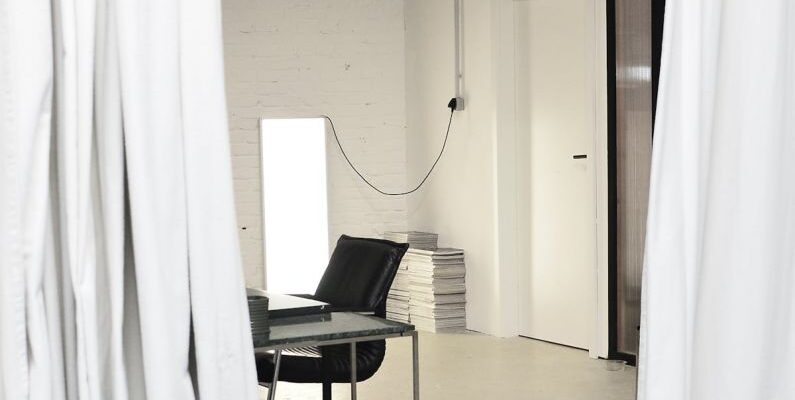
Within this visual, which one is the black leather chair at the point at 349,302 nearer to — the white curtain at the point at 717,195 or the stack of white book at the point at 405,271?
the white curtain at the point at 717,195

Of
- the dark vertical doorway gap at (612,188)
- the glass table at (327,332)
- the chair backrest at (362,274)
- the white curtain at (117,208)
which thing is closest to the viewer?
the white curtain at (117,208)

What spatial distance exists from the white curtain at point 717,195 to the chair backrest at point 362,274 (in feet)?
6.15

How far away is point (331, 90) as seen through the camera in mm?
8023

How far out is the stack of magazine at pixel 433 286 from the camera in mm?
7480

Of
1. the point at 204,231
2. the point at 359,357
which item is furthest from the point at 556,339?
the point at 204,231

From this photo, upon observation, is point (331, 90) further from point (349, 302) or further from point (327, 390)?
point (327, 390)

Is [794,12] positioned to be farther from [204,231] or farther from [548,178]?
[548,178]

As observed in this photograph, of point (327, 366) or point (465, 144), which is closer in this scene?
point (327, 366)

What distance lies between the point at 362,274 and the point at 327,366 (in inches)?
16.0

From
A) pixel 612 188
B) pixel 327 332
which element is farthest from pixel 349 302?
pixel 612 188

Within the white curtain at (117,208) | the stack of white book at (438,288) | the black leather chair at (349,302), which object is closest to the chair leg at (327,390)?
the black leather chair at (349,302)

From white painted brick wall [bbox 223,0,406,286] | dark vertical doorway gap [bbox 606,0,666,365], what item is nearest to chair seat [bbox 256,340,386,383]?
dark vertical doorway gap [bbox 606,0,666,365]

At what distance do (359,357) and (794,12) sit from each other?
84.0 inches

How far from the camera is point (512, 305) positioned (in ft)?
23.8
